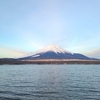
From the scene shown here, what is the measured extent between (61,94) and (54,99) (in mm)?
3020

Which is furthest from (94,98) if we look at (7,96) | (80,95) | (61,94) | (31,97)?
(7,96)

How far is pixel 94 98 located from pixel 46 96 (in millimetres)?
6353

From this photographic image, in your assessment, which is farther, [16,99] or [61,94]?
[61,94]

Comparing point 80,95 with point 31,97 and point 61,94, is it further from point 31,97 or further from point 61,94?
point 31,97

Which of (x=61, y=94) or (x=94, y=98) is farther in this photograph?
(x=61, y=94)

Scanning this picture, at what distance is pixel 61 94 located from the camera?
27.2 metres

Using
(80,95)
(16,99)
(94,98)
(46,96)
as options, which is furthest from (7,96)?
(94,98)

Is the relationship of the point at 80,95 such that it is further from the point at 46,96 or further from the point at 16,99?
the point at 16,99

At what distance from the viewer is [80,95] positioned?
1039 inches

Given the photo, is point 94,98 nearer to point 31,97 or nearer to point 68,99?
point 68,99

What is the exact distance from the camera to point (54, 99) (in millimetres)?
24406

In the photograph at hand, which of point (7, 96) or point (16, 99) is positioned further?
point (7, 96)

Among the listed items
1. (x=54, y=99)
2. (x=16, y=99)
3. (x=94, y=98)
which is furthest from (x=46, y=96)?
(x=94, y=98)

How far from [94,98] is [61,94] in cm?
479
